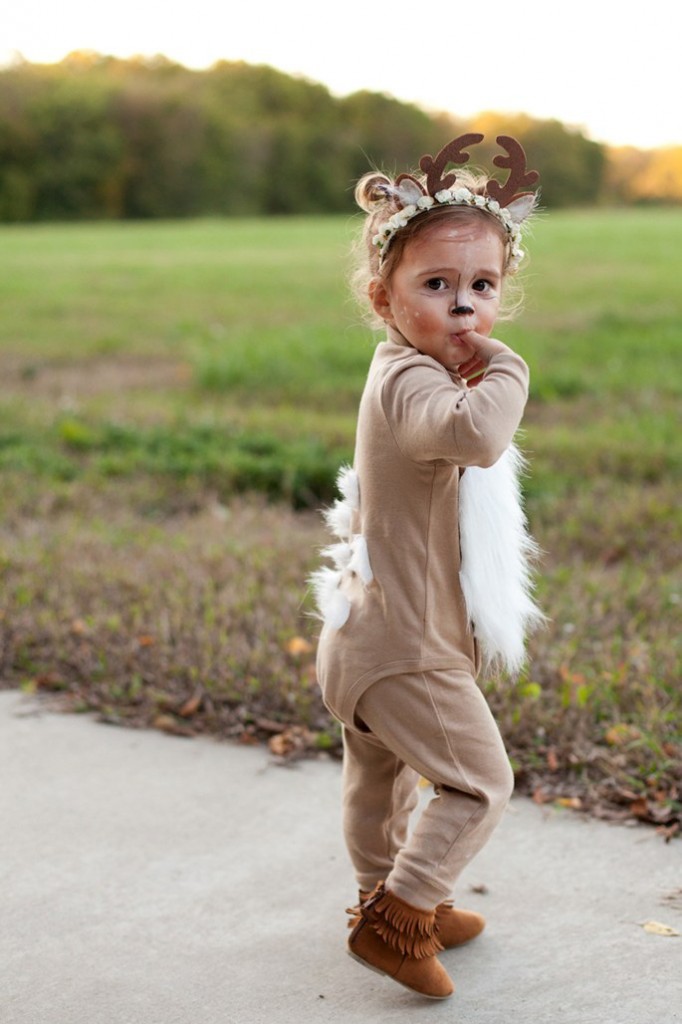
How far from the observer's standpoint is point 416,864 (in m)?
2.39

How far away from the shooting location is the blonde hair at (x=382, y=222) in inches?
93.1

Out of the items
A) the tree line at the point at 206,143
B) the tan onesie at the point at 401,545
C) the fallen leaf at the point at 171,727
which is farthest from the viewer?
the tree line at the point at 206,143

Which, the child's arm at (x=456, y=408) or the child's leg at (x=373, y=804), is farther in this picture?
the child's leg at (x=373, y=804)

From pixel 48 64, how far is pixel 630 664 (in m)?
60.6

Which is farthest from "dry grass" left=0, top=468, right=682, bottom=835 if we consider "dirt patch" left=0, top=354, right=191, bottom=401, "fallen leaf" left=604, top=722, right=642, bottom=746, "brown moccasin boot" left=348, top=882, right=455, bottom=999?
"dirt patch" left=0, top=354, right=191, bottom=401

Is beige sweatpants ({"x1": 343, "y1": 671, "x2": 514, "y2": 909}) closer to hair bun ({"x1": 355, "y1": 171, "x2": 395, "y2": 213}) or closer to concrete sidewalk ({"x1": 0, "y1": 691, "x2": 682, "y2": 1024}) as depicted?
concrete sidewalk ({"x1": 0, "y1": 691, "x2": 682, "y2": 1024})

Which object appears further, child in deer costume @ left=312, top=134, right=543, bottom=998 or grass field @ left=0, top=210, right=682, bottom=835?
grass field @ left=0, top=210, right=682, bottom=835

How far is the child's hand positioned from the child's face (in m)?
0.01

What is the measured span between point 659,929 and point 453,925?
442 mm

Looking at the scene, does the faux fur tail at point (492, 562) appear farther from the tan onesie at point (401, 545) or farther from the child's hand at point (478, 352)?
the child's hand at point (478, 352)

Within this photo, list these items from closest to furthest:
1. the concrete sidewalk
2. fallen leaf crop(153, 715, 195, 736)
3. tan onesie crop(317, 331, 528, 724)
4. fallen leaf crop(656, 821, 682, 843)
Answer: tan onesie crop(317, 331, 528, 724), the concrete sidewalk, fallen leaf crop(656, 821, 682, 843), fallen leaf crop(153, 715, 195, 736)

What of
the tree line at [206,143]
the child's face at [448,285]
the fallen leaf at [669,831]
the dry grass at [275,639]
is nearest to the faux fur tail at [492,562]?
the child's face at [448,285]

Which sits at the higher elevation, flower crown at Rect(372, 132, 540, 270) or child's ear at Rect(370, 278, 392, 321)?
flower crown at Rect(372, 132, 540, 270)

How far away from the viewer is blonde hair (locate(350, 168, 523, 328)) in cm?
237
